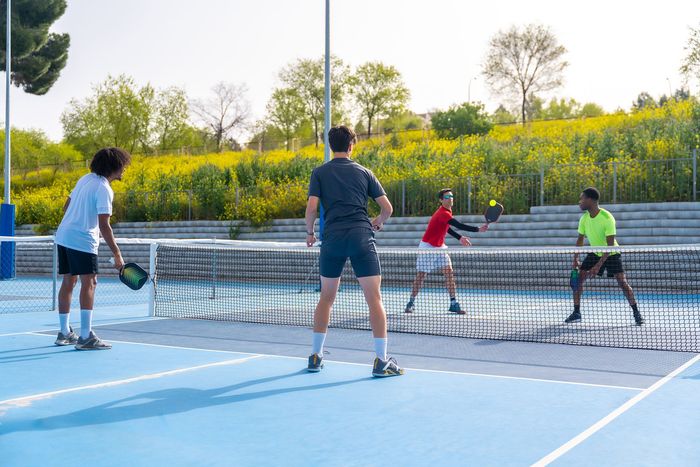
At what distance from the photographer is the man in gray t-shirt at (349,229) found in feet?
20.1

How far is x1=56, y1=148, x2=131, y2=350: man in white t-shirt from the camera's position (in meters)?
7.40

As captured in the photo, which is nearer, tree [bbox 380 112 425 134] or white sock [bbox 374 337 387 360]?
white sock [bbox 374 337 387 360]

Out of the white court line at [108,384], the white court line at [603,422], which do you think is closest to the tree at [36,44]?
the white court line at [108,384]

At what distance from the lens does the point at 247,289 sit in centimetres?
1662

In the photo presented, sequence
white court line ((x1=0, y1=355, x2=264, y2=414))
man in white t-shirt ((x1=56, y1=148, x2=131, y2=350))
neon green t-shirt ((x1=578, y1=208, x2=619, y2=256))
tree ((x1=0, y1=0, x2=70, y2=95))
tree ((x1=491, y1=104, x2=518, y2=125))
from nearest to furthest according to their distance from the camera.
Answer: white court line ((x1=0, y1=355, x2=264, y2=414)), man in white t-shirt ((x1=56, y1=148, x2=131, y2=350)), neon green t-shirt ((x1=578, y1=208, x2=619, y2=256)), tree ((x1=0, y1=0, x2=70, y2=95)), tree ((x1=491, y1=104, x2=518, y2=125))

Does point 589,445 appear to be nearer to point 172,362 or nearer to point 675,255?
point 172,362

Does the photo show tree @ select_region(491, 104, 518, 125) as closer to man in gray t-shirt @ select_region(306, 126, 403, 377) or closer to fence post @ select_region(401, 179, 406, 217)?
fence post @ select_region(401, 179, 406, 217)

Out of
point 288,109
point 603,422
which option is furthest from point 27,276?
point 288,109

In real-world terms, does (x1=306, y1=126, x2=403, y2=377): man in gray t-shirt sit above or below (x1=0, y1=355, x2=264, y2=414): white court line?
above

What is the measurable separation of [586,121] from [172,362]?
1578 inches

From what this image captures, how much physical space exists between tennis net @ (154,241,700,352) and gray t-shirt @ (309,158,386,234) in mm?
2825

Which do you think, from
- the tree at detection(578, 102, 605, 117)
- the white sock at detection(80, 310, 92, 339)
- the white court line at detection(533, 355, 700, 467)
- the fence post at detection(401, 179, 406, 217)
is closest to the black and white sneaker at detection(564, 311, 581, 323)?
the white court line at detection(533, 355, 700, 467)

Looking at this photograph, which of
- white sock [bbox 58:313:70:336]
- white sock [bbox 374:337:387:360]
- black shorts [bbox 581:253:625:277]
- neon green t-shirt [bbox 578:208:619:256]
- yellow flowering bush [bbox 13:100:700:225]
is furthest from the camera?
yellow flowering bush [bbox 13:100:700:225]

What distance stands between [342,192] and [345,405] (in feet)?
5.72
